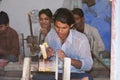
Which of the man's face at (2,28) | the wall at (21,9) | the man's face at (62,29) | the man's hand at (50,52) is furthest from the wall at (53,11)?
the man's hand at (50,52)

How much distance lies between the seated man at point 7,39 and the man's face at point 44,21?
425 mm

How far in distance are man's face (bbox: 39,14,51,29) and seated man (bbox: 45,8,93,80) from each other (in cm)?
99

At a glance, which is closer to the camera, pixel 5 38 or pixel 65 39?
pixel 65 39

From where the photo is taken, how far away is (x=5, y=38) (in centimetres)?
510

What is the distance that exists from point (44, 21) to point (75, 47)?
131cm

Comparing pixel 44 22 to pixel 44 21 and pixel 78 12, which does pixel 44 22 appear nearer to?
pixel 44 21

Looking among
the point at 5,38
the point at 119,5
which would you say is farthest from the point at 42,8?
the point at 119,5

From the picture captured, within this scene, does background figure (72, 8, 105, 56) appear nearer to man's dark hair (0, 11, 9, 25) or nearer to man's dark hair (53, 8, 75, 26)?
man's dark hair (0, 11, 9, 25)

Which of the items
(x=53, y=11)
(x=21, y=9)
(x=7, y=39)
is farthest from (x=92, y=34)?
(x=7, y=39)

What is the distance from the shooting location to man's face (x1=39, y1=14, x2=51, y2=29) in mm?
5008

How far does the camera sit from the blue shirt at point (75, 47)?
3732 mm

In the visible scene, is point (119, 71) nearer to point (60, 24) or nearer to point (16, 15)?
point (60, 24)

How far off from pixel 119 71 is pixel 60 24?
1.17 metres

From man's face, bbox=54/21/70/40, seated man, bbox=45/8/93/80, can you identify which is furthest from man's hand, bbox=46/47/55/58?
man's face, bbox=54/21/70/40
